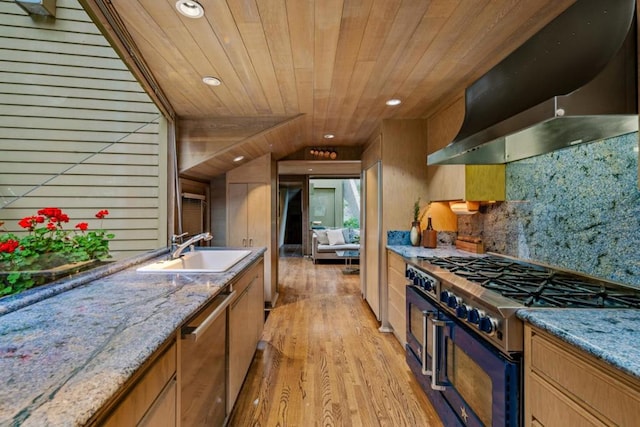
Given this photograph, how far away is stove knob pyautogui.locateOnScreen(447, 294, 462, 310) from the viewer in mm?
1578

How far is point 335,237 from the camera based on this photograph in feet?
25.6

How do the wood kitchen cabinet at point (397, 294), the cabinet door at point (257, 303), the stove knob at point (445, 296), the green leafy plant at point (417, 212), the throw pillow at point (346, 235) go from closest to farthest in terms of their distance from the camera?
the stove knob at point (445, 296)
the cabinet door at point (257, 303)
the wood kitchen cabinet at point (397, 294)
the green leafy plant at point (417, 212)
the throw pillow at point (346, 235)

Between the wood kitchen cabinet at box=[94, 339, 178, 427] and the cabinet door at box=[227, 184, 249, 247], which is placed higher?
the cabinet door at box=[227, 184, 249, 247]

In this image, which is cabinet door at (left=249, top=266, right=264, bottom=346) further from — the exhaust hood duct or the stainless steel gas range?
the exhaust hood duct

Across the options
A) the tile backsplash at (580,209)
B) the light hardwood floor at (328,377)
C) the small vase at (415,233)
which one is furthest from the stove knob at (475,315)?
the small vase at (415,233)

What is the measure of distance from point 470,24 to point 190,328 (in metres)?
2.01

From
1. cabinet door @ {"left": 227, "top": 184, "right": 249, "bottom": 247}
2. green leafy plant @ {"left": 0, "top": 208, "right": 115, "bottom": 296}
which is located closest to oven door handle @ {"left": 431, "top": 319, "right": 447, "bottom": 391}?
green leafy plant @ {"left": 0, "top": 208, "right": 115, "bottom": 296}

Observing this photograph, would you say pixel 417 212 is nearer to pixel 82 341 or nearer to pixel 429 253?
pixel 429 253

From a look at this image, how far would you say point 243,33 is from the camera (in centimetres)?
174

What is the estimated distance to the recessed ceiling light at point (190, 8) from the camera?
58.1 inches

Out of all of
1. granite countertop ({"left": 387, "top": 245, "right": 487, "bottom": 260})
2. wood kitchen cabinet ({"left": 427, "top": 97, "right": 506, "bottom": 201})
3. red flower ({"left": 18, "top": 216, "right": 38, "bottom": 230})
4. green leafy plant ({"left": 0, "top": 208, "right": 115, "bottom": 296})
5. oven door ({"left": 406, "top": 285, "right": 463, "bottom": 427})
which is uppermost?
wood kitchen cabinet ({"left": 427, "top": 97, "right": 506, "bottom": 201})

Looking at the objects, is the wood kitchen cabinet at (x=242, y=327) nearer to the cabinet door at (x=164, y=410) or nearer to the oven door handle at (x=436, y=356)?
the cabinet door at (x=164, y=410)

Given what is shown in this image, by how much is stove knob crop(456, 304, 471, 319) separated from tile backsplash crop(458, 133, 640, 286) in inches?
29.9

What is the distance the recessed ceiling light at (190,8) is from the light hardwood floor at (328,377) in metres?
2.33
